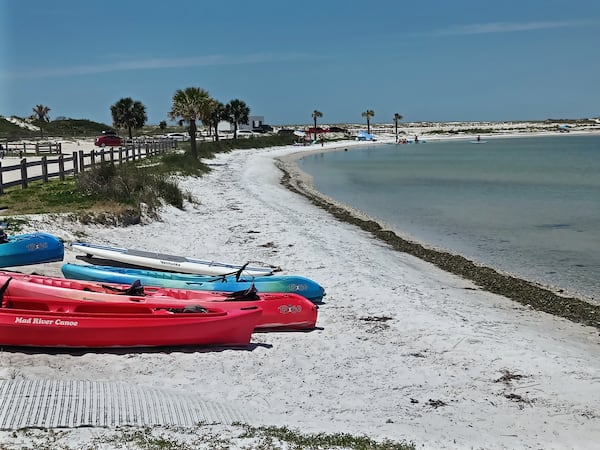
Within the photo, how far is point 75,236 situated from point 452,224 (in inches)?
529

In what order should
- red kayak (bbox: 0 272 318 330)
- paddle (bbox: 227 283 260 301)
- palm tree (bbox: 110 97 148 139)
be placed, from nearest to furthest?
red kayak (bbox: 0 272 318 330)
paddle (bbox: 227 283 260 301)
palm tree (bbox: 110 97 148 139)

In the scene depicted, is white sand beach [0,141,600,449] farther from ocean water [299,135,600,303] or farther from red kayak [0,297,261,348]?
ocean water [299,135,600,303]

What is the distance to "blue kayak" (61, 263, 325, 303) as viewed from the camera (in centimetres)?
1078

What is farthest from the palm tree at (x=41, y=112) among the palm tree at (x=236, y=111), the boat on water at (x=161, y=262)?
the boat on water at (x=161, y=262)

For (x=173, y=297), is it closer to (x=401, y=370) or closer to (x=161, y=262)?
(x=161, y=262)

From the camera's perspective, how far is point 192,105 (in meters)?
41.5

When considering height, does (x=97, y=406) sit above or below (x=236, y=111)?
below

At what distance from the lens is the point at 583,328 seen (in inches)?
422

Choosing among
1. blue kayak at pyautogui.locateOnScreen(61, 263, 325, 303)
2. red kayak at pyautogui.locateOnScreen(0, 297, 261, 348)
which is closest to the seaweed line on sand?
blue kayak at pyautogui.locateOnScreen(61, 263, 325, 303)

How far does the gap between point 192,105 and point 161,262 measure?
30.3 metres

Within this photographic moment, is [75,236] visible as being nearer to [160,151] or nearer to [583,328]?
[583,328]

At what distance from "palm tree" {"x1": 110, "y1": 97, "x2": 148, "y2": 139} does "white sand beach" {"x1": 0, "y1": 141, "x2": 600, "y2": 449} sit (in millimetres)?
48955

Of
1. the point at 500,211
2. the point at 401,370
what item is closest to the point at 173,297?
the point at 401,370

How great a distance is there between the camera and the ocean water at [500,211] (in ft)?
54.0
